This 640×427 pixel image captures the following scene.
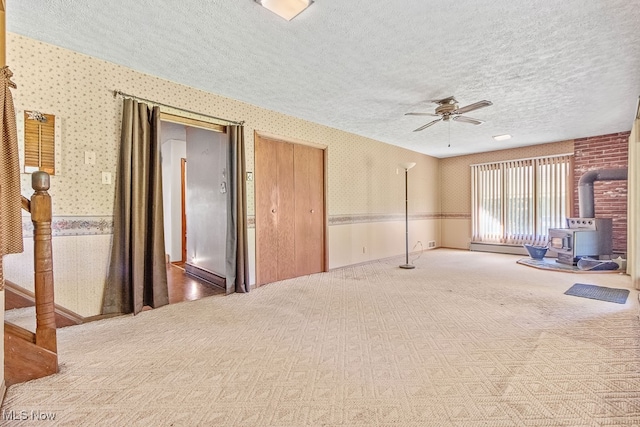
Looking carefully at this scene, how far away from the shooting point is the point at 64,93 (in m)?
2.70

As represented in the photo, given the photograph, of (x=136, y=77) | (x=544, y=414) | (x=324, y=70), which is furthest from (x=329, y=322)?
(x=136, y=77)

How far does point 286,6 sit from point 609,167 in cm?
672

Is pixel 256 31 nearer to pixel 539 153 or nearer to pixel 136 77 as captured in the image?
pixel 136 77

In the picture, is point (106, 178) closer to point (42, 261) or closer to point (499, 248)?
point (42, 261)

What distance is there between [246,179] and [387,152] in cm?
347

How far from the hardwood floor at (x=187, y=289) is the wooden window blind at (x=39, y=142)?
1.79 metres

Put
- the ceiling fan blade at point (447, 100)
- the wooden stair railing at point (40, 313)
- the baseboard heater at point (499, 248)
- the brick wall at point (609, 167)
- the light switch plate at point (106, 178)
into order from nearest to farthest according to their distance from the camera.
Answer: the wooden stair railing at point (40, 313) → the light switch plate at point (106, 178) → the ceiling fan blade at point (447, 100) → the brick wall at point (609, 167) → the baseboard heater at point (499, 248)

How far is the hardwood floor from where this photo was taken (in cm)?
365

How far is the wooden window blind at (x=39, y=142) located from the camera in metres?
2.52

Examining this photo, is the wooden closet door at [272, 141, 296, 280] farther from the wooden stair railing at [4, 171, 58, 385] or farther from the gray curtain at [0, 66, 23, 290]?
the gray curtain at [0, 66, 23, 290]

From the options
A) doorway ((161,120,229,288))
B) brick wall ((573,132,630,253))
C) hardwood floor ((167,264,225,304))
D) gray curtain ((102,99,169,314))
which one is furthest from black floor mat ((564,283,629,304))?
gray curtain ((102,99,169,314))

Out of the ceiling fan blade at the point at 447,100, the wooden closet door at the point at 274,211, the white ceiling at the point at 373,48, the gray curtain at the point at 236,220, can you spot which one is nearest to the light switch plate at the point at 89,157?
the white ceiling at the point at 373,48

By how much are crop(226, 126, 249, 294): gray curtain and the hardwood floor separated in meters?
0.30

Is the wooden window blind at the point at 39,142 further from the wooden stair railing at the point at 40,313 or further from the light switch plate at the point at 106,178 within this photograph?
the wooden stair railing at the point at 40,313
